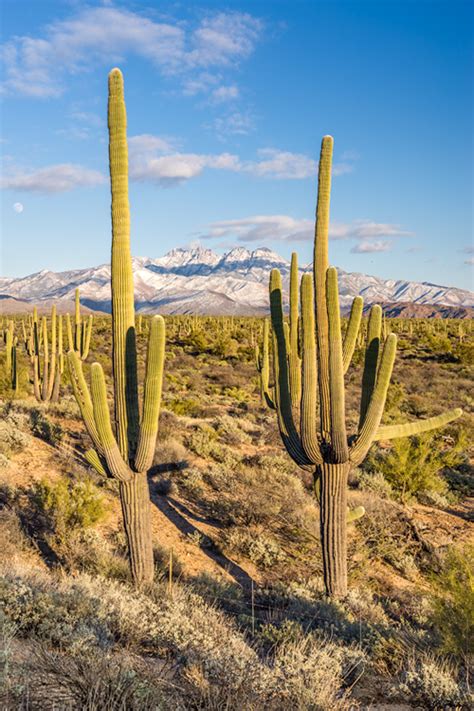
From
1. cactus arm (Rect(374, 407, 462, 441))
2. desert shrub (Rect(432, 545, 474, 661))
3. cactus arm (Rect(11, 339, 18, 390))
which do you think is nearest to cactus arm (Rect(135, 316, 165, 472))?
cactus arm (Rect(374, 407, 462, 441))

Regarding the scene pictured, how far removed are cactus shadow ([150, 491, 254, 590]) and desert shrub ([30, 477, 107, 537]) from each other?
1377mm

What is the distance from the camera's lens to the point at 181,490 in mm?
10477

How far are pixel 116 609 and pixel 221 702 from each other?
2004mm

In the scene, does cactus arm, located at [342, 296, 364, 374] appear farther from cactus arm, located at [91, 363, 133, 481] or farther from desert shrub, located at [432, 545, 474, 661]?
cactus arm, located at [91, 363, 133, 481]

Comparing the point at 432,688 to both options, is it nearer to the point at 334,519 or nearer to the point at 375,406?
the point at 334,519

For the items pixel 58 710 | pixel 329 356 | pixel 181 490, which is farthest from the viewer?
pixel 181 490

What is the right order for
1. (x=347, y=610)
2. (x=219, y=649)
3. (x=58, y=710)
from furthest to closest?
(x=347, y=610)
(x=219, y=649)
(x=58, y=710)

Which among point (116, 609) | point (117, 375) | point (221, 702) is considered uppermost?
point (117, 375)

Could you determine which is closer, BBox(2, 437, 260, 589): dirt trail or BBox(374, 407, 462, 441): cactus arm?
BBox(374, 407, 462, 441): cactus arm

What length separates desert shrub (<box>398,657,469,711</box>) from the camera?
13.0 ft

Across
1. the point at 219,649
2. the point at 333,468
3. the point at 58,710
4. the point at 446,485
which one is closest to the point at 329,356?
the point at 333,468

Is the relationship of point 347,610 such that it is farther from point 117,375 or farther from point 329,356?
point 117,375

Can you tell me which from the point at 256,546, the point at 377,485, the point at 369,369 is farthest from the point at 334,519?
the point at 377,485

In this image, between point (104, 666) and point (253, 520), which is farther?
point (253, 520)
